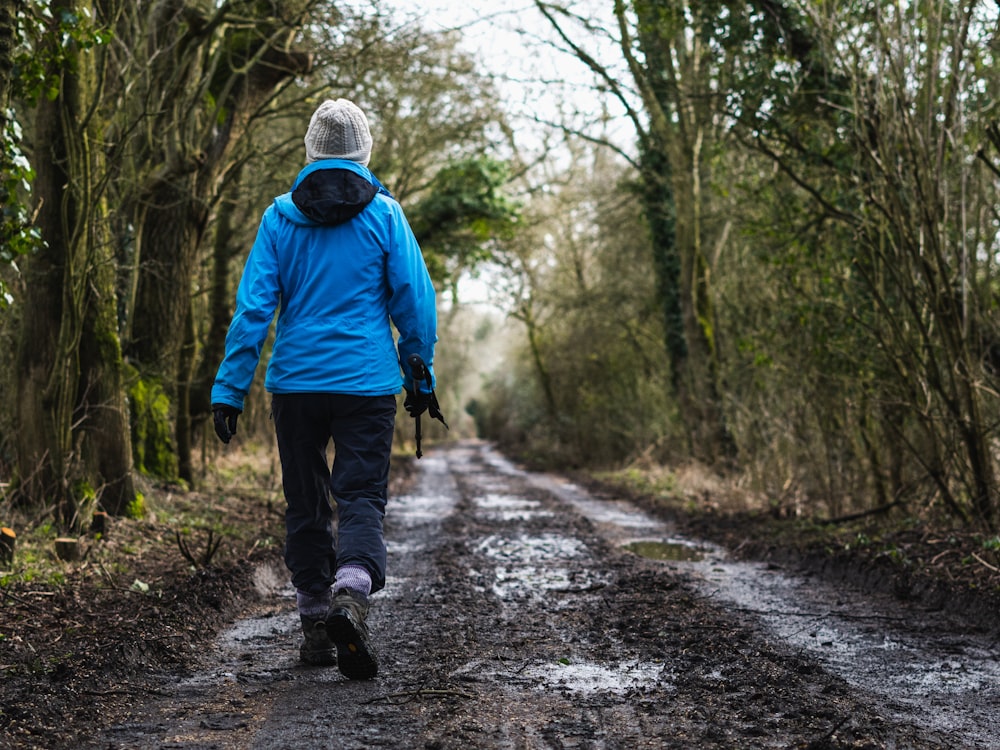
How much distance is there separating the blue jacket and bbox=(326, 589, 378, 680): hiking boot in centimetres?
88

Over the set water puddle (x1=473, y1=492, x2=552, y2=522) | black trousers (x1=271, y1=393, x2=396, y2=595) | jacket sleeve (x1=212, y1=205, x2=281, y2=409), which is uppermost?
jacket sleeve (x1=212, y1=205, x2=281, y2=409)

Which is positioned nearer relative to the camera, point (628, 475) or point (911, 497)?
point (911, 497)

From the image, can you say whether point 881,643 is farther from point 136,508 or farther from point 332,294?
point 136,508

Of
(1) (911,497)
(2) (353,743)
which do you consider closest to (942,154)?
(1) (911,497)

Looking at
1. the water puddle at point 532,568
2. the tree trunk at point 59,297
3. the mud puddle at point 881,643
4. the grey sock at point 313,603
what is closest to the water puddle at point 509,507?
the water puddle at point 532,568

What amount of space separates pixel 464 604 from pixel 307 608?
1432 millimetres

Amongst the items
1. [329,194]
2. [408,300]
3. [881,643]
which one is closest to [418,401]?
[408,300]

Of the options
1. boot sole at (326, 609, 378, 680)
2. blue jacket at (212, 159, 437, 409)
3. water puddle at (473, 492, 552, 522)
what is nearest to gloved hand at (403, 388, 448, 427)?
blue jacket at (212, 159, 437, 409)

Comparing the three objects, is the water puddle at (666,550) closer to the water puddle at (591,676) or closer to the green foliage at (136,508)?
the water puddle at (591,676)

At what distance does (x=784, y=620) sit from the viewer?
5137 mm

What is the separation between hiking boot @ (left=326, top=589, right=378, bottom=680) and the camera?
12.0 ft

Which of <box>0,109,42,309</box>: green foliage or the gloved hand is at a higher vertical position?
<box>0,109,42,309</box>: green foliage

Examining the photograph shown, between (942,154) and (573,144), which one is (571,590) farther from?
(573,144)

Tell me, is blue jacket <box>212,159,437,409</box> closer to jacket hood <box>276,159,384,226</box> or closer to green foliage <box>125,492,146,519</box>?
jacket hood <box>276,159,384,226</box>
